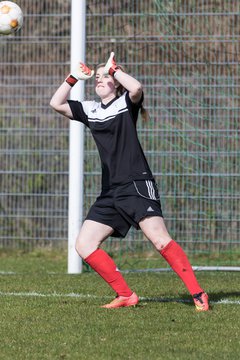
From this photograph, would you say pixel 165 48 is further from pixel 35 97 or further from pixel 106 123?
pixel 106 123

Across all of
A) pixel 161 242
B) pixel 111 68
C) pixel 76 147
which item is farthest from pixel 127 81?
pixel 76 147

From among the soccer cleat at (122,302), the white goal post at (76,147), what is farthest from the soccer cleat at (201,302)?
the white goal post at (76,147)

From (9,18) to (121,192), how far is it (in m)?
1.78

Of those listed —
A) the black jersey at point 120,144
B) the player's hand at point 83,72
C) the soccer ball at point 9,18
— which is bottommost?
the black jersey at point 120,144

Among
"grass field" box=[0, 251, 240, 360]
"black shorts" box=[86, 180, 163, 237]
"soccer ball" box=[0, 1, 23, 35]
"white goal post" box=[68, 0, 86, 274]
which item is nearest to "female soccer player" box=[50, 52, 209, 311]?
"black shorts" box=[86, 180, 163, 237]

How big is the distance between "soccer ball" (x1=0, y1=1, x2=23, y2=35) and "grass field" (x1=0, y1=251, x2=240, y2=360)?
81.7 inches

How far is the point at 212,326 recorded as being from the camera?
5.97 meters

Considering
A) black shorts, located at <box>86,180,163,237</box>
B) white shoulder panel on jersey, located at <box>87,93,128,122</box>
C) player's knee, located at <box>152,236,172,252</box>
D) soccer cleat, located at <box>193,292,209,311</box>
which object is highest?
white shoulder panel on jersey, located at <box>87,93,128,122</box>

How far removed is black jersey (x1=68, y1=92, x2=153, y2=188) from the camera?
677 cm

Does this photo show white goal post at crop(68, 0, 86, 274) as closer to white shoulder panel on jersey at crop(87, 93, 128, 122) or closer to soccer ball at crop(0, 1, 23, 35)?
soccer ball at crop(0, 1, 23, 35)

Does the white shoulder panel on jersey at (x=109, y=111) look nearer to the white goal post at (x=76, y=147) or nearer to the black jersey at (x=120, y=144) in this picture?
the black jersey at (x=120, y=144)

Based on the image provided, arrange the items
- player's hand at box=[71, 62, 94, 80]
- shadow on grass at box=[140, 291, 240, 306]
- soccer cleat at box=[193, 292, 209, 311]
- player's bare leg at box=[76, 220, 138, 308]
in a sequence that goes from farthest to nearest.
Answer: shadow on grass at box=[140, 291, 240, 306] → player's hand at box=[71, 62, 94, 80] → player's bare leg at box=[76, 220, 138, 308] → soccer cleat at box=[193, 292, 209, 311]

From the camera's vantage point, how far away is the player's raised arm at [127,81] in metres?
6.61

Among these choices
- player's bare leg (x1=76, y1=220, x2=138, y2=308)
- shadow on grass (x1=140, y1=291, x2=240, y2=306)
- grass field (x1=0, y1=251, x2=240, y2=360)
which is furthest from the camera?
shadow on grass (x1=140, y1=291, x2=240, y2=306)
